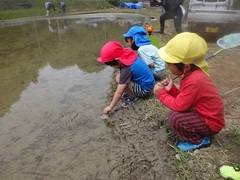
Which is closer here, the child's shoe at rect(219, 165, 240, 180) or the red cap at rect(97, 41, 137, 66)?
the child's shoe at rect(219, 165, 240, 180)

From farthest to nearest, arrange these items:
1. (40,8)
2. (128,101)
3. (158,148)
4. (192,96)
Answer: (40,8) → (128,101) → (158,148) → (192,96)

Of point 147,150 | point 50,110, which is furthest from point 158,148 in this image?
point 50,110

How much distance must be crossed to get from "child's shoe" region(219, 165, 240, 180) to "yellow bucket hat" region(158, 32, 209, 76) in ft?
2.73

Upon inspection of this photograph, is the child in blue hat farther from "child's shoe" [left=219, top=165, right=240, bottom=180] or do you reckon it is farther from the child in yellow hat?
"child's shoe" [left=219, top=165, right=240, bottom=180]

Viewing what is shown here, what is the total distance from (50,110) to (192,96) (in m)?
2.43

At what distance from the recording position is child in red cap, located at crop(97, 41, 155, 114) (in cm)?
318

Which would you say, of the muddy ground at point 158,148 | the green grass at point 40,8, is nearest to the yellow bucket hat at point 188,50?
the muddy ground at point 158,148

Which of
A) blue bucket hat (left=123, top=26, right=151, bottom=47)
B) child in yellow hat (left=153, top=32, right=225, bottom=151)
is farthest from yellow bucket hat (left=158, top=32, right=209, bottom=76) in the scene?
blue bucket hat (left=123, top=26, right=151, bottom=47)

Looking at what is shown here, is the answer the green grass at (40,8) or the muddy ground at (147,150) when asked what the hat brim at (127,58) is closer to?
the muddy ground at (147,150)

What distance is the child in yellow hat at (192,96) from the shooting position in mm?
2100

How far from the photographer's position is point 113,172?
8.04 feet

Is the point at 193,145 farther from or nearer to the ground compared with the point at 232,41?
nearer to the ground

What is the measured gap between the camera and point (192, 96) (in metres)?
2.16

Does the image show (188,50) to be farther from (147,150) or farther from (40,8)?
(40,8)
